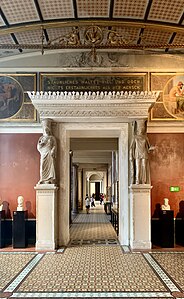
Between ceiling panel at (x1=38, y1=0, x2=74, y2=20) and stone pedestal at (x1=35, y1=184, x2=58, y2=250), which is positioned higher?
ceiling panel at (x1=38, y1=0, x2=74, y2=20)

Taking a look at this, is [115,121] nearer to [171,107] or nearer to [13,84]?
[171,107]

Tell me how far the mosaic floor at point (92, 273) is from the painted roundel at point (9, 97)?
3.70 m

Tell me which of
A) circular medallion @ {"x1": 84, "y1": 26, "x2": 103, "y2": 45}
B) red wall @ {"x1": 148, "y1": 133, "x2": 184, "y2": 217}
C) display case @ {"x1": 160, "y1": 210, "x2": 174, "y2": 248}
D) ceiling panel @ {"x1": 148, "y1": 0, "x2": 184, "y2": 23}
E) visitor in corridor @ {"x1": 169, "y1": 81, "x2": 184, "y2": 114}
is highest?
ceiling panel @ {"x1": 148, "y1": 0, "x2": 184, "y2": 23}

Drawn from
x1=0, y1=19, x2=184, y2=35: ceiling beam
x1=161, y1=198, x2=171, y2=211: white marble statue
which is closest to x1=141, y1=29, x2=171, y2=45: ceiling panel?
x1=0, y1=19, x2=184, y2=35: ceiling beam

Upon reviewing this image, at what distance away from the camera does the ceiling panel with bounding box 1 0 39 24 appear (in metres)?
7.32

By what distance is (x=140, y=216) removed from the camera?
27.8 ft

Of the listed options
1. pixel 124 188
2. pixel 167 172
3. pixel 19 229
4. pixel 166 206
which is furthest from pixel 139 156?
pixel 19 229

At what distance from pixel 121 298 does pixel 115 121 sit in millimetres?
4907

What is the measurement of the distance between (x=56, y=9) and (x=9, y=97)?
2995 millimetres

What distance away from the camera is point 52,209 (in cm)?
845

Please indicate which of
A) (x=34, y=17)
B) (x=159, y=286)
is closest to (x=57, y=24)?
(x=34, y=17)

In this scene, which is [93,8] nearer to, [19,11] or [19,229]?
[19,11]

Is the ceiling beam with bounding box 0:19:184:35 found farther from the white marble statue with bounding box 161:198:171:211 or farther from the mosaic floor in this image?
the mosaic floor

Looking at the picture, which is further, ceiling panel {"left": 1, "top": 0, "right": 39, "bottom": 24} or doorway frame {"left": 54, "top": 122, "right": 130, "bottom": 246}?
doorway frame {"left": 54, "top": 122, "right": 130, "bottom": 246}
